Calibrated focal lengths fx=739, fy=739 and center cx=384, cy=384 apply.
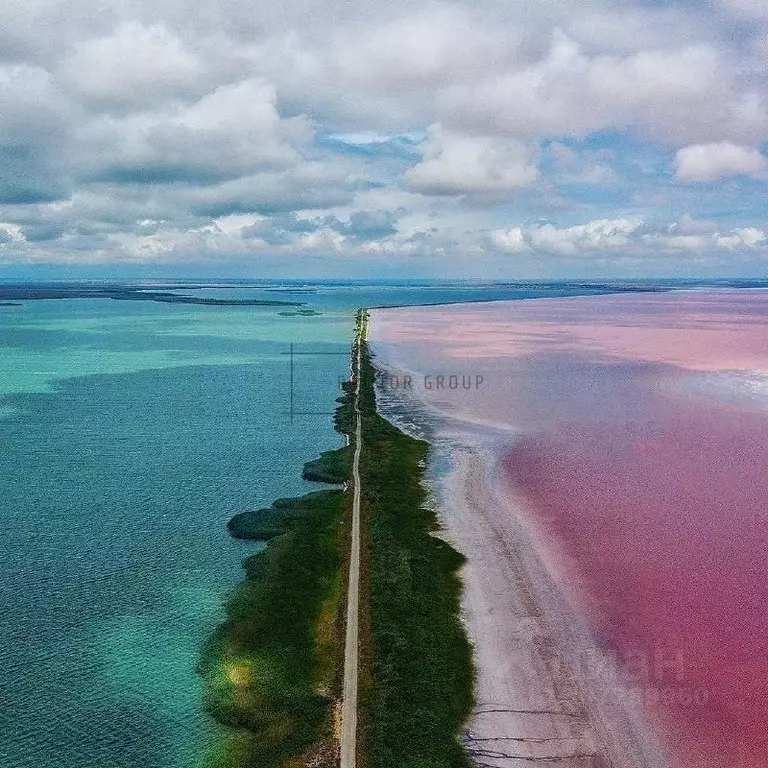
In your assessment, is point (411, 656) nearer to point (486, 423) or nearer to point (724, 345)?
point (486, 423)

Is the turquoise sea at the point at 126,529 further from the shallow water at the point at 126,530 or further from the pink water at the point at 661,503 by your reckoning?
the pink water at the point at 661,503

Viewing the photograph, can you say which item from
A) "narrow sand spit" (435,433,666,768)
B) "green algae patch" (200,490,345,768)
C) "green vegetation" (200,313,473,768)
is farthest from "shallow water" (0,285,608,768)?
"narrow sand spit" (435,433,666,768)

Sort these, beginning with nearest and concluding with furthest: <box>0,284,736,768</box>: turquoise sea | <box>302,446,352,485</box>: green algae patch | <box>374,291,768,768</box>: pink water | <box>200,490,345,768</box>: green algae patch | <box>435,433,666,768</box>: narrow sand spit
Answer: <box>435,433,666,768</box>: narrow sand spit < <box>200,490,345,768</box>: green algae patch < <box>0,284,736,768</box>: turquoise sea < <box>374,291,768,768</box>: pink water < <box>302,446,352,485</box>: green algae patch

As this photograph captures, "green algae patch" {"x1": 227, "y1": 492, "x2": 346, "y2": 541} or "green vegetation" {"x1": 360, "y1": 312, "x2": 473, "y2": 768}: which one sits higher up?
"green algae patch" {"x1": 227, "y1": 492, "x2": 346, "y2": 541}

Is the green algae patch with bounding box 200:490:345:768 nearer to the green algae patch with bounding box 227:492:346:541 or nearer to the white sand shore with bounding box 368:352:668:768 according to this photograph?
the green algae patch with bounding box 227:492:346:541

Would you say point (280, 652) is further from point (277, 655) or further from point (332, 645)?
point (332, 645)

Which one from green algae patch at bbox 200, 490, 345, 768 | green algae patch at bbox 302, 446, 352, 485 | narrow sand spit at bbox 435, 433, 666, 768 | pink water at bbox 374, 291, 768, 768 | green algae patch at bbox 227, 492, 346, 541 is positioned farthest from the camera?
green algae patch at bbox 302, 446, 352, 485

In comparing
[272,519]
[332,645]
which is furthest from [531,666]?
[272,519]

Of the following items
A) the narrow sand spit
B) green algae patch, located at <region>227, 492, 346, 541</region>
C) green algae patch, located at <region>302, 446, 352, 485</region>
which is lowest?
the narrow sand spit
